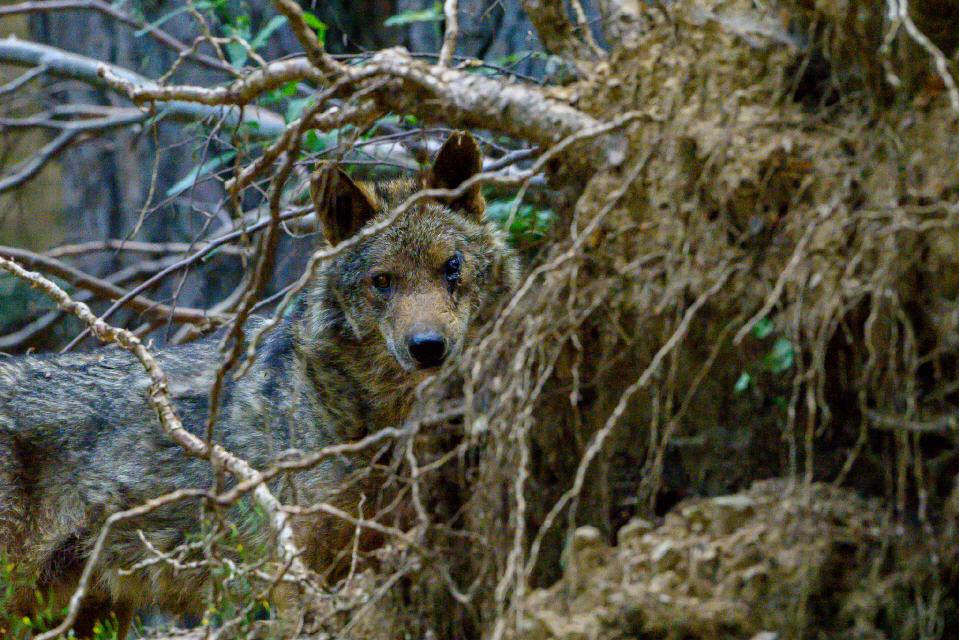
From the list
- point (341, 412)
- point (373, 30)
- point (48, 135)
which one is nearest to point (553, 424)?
point (341, 412)

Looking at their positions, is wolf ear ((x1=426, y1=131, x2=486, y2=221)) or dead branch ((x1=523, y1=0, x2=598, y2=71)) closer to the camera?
dead branch ((x1=523, y1=0, x2=598, y2=71))

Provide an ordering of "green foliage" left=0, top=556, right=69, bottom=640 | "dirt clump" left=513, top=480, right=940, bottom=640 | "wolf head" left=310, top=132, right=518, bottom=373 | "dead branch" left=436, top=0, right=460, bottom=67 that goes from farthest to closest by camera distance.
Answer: "wolf head" left=310, top=132, right=518, bottom=373, "green foliage" left=0, top=556, right=69, bottom=640, "dead branch" left=436, top=0, right=460, bottom=67, "dirt clump" left=513, top=480, right=940, bottom=640

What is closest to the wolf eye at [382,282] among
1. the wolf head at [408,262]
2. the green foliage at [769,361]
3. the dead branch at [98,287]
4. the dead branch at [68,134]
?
the wolf head at [408,262]

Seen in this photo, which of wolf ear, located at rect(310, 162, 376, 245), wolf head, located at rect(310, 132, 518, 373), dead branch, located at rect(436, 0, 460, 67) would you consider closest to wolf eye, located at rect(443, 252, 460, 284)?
wolf head, located at rect(310, 132, 518, 373)

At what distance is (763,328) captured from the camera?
2.61 metres

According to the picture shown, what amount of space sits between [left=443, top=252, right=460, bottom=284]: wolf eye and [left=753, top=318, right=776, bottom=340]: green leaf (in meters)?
2.50

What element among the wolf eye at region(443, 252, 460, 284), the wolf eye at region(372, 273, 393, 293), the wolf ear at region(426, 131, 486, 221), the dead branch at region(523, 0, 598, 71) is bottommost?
the wolf eye at region(372, 273, 393, 293)

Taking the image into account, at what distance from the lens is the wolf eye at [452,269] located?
499 centimetres

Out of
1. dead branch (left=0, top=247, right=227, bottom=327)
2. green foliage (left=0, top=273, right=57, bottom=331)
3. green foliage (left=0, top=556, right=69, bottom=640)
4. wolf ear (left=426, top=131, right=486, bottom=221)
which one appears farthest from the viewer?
green foliage (left=0, top=273, right=57, bottom=331)

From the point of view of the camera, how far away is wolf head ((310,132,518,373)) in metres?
4.77

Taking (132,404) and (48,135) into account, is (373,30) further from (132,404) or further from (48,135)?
(132,404)

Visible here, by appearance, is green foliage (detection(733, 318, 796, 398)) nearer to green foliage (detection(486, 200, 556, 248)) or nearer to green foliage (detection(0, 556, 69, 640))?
green foliage (detection(486, 200, 556, 248))

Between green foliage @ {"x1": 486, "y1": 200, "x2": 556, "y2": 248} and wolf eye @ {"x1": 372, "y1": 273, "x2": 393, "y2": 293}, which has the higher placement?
green foliage @ {"x1": 486, "y1": 200, "x2": 556, "y2": 248}

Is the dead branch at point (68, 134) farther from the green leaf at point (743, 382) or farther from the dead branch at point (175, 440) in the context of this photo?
the green leaf at point (743, 382)
